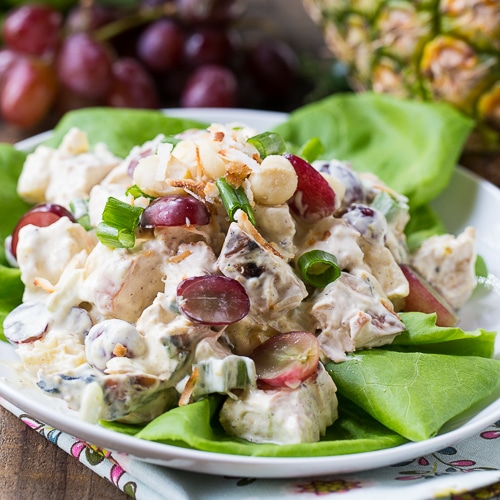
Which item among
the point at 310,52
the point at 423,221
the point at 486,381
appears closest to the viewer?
the point at 486,381

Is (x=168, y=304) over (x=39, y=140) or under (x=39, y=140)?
over

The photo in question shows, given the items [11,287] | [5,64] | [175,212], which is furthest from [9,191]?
[5,64]

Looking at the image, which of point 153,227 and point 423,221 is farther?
point 423,221

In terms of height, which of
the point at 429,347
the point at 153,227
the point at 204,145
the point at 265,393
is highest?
the point at 204,145

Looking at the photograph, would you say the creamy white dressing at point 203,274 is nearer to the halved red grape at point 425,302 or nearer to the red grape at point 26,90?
the halved red grape at point 425,302

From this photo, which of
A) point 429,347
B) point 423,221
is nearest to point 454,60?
point 423,221

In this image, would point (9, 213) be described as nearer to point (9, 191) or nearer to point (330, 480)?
point (9, 191)

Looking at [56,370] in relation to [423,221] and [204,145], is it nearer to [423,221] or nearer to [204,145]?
[204,145]
